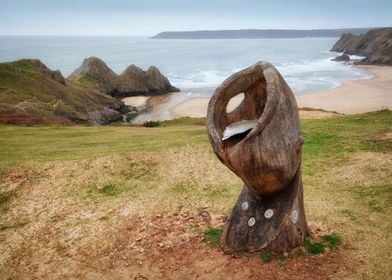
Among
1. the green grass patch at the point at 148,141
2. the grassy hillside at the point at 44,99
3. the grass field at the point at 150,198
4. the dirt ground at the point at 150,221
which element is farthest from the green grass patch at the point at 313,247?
the grassy hillside at the point at 44,99

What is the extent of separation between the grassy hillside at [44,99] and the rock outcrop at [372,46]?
246ft

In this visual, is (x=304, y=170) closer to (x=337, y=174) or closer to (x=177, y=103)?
(x=337, y=174)

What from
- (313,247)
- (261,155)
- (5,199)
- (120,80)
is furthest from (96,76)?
(261,155)

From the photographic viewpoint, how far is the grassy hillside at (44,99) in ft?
141

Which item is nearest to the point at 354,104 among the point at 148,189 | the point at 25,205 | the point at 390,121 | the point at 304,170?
the point at 390,121

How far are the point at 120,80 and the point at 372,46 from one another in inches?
3408

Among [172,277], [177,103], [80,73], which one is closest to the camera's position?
[172,277]

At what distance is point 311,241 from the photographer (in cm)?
1242

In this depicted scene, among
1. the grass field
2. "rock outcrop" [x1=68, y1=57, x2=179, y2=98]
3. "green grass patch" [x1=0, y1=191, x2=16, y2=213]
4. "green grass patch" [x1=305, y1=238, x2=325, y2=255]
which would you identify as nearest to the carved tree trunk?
"green grass patch" [x1=305, y1=238, x2=325, y2=255]

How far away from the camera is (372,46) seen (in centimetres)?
12900

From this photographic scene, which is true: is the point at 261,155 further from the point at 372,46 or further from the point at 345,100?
the point at 372,46

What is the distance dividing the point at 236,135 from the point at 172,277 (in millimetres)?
4497

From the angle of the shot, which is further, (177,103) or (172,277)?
(177,103)

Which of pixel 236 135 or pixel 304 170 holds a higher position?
pixel 236 135
